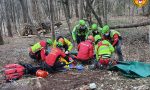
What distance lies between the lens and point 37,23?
26.0 metres

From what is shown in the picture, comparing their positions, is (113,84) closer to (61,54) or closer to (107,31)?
(61,54)

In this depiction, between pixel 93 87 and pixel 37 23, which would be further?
pixel 37 23

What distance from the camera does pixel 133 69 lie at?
35.2ft

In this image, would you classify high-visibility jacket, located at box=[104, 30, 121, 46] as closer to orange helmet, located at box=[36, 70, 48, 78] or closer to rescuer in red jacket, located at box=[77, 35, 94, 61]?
rescuer in red jacket, located at box=[77, 35, 94, 61]

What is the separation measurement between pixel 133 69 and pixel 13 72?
3.99 meters

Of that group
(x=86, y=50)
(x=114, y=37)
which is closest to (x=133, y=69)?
(x=114, y=37)

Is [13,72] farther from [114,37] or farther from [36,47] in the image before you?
[114,37]

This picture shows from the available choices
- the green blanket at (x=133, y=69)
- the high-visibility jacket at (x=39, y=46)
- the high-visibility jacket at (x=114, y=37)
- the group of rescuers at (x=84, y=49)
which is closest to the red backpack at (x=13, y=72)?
the group of rescuers at (x=84, y=49)

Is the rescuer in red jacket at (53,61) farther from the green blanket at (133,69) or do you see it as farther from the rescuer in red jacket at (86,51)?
the green blanket at (133,69)

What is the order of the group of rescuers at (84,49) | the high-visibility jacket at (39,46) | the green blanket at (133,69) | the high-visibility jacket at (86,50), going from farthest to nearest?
the high-visibility jacket at (86,50) < the high-visibility jacket at (39,46) < the group of rescuers at (84,49) < the green blanket at (133,69)

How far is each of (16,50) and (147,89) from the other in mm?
9498

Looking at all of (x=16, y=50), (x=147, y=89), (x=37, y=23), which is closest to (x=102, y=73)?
(x=147, y=89)

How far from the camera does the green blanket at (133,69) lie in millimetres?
10430

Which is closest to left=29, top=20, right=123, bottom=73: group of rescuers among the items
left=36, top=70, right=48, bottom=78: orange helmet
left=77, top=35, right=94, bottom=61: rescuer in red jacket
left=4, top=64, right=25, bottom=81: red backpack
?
left=77, top=35, right=94, bottom=61: rescuer in red jacket
